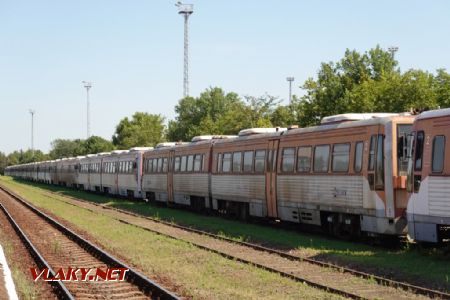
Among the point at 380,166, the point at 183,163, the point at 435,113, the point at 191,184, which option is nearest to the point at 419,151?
the point at 435,113

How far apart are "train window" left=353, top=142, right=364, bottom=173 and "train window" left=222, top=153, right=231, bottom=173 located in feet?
34.2

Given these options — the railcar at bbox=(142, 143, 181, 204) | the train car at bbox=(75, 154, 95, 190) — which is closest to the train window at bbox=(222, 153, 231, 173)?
the railcar at bbox=(142, 143, 181, 204)

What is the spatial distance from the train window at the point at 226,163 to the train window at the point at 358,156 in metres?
10.4

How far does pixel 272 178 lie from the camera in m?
24.2

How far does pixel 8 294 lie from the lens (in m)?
12.4

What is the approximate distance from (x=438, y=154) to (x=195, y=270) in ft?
18.7

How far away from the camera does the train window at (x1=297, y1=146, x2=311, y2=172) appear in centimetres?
2156

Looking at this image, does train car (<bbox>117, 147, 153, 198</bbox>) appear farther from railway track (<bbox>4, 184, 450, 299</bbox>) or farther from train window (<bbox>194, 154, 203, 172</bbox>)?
railway track (<bbox>4, 184, 450, 299</bbox>)

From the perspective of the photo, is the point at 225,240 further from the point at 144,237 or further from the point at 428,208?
the point at 428,208

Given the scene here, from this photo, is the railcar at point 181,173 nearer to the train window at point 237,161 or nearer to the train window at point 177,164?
the train window at point 177,164

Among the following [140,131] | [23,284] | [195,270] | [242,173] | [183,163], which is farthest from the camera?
[140,131]

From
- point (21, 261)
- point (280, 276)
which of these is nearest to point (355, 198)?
point (280, 276)

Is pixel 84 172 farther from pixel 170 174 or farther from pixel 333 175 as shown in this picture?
pixel 333 175

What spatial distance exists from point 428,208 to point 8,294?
28.5ft
